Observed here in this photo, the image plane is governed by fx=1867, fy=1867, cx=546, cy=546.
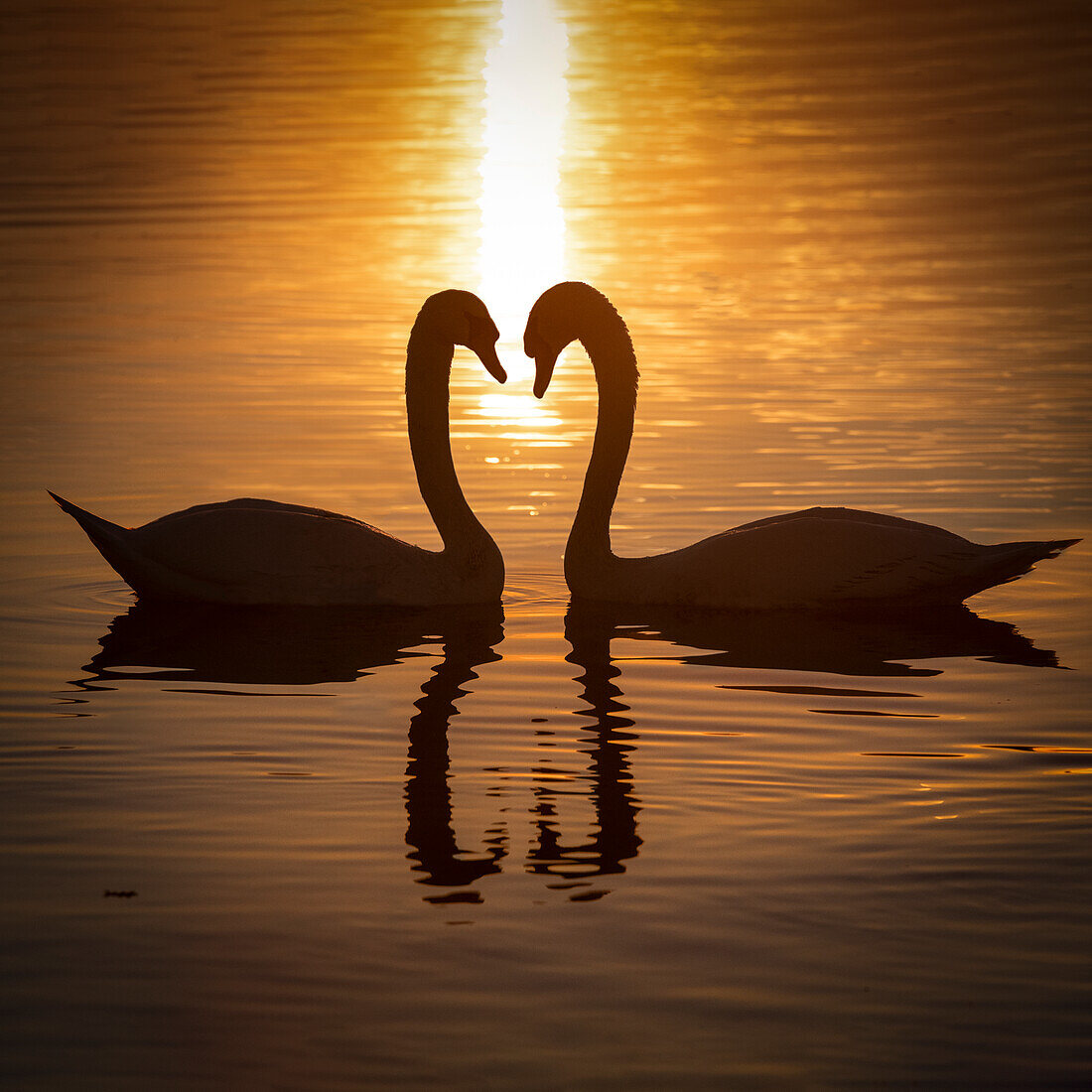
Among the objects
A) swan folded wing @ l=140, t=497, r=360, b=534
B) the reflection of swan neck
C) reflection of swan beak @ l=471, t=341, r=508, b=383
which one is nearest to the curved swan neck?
reflection of swan beak @ l=471, t=341, r=508, b=383

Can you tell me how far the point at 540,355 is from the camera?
11773 millimetres

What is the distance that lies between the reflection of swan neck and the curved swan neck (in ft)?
2.05

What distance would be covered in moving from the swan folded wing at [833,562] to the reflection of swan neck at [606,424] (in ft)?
3.18

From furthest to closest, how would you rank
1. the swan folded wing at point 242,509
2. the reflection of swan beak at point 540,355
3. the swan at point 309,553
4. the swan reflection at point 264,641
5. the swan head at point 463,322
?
the swan head at point 463,322 → the reflection of swan beak at point 540,355 → the swan folded wing at point 242,509 → the swan at point 309,553 → the swan reflection at point 264,641

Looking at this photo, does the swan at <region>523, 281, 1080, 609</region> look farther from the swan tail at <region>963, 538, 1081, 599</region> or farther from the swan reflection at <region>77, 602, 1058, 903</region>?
the swan reflection at <region>77, 602, 1058, 903</region>

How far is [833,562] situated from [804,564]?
0.55 ft

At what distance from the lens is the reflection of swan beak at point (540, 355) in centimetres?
1161

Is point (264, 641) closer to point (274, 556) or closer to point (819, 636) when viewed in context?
point (274, 556)

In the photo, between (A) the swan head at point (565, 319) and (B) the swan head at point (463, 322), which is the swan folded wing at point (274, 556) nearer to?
(B) the swan head at point (463, 322)

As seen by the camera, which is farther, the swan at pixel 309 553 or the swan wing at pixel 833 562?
the swan at pixel 309 553

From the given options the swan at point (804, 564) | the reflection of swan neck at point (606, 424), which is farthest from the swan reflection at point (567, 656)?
the reflection of swan neck at point (606, 424)

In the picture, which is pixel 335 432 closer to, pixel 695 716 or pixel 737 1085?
pixel 695 716

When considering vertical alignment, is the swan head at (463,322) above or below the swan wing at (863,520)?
above

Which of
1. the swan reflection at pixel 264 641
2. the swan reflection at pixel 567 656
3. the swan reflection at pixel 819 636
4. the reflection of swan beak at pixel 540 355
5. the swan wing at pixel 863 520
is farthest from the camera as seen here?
the reflection of swan beak at pixel 540 355
